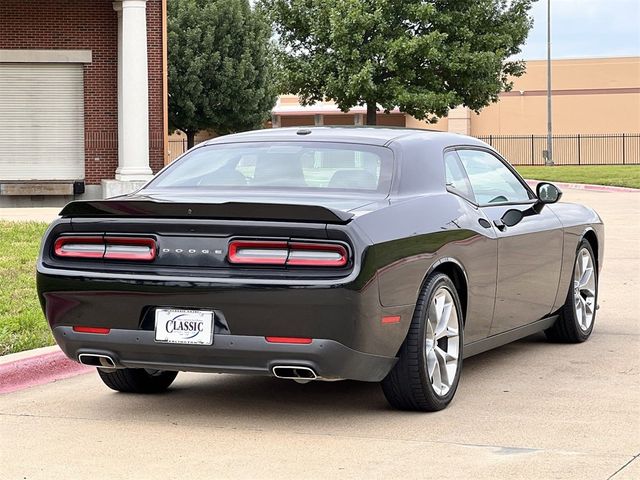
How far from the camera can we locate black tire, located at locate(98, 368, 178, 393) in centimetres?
729

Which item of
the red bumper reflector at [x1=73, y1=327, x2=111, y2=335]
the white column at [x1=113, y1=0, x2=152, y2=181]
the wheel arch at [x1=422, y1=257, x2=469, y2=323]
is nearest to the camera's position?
the red bumper reflector at [x1=73, y1=327, x2=111, y2=335]

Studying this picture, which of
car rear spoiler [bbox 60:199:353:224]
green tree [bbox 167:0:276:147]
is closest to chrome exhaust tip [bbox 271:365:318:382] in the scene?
car rear spoiler [bbox 60:199:353:224]

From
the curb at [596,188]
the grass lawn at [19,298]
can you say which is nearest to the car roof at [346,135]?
the grass lawn at [19,298]

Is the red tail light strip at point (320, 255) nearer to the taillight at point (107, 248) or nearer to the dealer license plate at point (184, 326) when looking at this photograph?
the dealer license plate at point (184, 326)

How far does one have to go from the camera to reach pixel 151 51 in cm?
2923

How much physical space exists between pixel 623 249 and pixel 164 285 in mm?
11635

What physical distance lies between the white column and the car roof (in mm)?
20341

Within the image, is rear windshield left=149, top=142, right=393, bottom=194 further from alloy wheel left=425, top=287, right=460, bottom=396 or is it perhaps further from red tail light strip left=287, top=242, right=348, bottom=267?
red tail light strip left=287, top=242, right=348, bottom=267

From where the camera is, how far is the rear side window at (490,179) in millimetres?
7941

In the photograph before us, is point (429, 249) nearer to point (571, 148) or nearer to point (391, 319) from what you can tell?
point (391, 319)

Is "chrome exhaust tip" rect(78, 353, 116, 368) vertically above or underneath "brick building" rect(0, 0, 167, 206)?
underneath

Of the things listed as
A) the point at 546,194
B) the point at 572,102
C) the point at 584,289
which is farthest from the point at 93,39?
the point at 572,102

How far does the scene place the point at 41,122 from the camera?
30.0 metres

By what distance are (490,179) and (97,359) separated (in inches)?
120
